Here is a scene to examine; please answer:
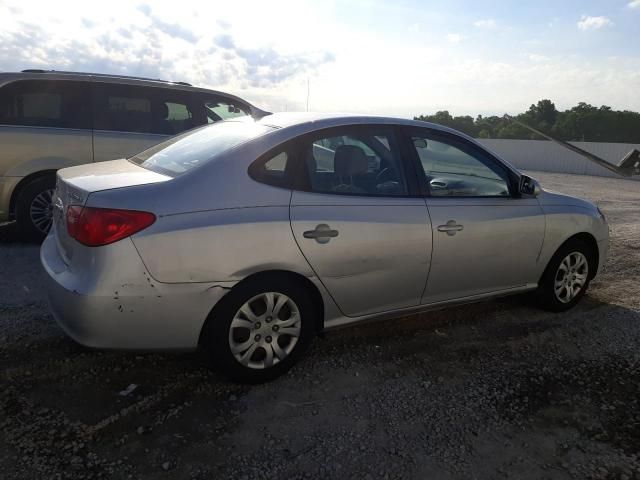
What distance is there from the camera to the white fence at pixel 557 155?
95.8 ft

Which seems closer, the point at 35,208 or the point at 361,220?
the point at 361,220

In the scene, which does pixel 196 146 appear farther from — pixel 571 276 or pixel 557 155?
pixel 557 155

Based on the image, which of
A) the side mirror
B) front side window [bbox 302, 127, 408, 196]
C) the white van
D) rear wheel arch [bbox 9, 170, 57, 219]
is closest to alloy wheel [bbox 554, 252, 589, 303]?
the side mirror

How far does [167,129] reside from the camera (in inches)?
253

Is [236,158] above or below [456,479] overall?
above

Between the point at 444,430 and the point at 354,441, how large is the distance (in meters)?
0.51

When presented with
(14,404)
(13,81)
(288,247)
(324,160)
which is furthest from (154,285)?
(13,81)

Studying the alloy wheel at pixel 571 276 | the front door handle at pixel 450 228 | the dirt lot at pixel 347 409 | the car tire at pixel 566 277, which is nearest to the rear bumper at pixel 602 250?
the car tire at pixel 566 277

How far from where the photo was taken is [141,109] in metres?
6.26

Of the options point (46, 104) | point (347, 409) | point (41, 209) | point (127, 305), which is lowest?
point (347, 409)

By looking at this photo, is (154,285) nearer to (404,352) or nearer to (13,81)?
(404,352)

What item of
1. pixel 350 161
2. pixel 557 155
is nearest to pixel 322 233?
pixel 350 161

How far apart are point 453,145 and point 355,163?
3.01 ft

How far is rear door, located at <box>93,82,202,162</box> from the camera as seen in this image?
235 inches
